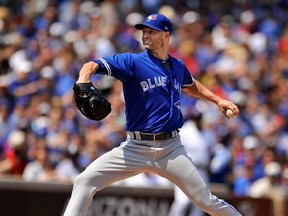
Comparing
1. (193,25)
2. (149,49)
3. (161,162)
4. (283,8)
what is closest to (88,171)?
(161,162)

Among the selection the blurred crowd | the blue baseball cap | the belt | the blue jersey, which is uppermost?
the blue baseball cap

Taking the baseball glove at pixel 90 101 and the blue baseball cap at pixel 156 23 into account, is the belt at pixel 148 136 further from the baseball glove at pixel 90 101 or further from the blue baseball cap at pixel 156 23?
the blue baseball cap at pixel 156 23

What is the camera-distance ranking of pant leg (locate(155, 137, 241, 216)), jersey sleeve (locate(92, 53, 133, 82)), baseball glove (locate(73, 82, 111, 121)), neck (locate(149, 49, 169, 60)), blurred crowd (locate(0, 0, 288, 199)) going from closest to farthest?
baseball glove (locate(73, 82, 111, 121)) < jersey sleeve (locate(92, 53, 133, 82)) < pant leg (locate(155, 137, 241, 216)) < neck (locate(149, 49, 169, 60)) < blurred crowd (locate(0, 0, 288, 199))

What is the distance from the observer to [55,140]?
12.6 m

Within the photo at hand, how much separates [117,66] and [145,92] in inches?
12.6

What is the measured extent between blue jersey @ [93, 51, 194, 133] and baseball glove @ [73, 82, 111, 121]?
0.33m

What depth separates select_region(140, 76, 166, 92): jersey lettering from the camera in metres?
7.34

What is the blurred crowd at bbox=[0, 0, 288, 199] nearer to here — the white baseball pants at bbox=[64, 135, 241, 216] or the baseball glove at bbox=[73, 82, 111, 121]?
the white baseball pants at bbox=[64, 135, 241, 216]

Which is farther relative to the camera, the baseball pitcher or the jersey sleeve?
the baseball pitcher

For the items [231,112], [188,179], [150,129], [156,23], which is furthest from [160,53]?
[188,179]

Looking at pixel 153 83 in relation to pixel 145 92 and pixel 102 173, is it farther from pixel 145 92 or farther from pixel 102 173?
pixel 102 173

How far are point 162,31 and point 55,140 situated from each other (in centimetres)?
544

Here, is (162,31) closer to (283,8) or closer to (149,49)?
(149,49)

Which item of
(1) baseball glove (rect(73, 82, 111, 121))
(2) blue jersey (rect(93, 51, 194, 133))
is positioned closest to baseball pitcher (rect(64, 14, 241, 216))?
(2) blue jersey (rect(93, 51, 194, 133))
